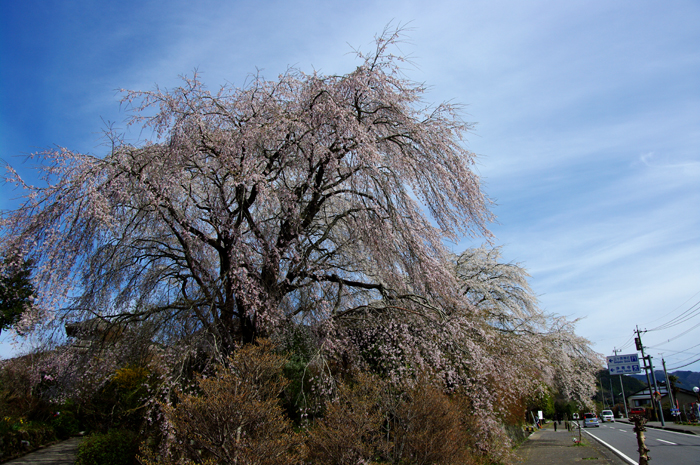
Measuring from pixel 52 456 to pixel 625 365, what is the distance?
51918 mm

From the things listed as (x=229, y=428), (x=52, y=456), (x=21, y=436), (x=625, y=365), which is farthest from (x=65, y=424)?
(x=625, y=365)

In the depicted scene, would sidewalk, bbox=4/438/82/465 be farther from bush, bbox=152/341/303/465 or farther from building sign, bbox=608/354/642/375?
building sign, bbox=608/354/642/375

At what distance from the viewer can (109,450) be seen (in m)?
9.56

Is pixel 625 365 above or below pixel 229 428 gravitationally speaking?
above

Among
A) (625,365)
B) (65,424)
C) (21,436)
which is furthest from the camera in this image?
(625,365)

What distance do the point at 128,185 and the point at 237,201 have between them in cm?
191

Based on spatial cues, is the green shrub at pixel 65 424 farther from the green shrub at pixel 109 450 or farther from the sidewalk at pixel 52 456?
the green shrub at pixel 109 450

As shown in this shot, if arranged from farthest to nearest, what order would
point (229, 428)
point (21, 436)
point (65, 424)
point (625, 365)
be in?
point (625, 365) → point (65, 424) → point (21, 436) → point (229, 428)

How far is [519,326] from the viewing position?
62.4 ft

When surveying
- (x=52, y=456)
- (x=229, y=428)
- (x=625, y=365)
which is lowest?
(x=52, y=456)

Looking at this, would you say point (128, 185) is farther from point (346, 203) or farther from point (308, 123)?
point (346, 203)

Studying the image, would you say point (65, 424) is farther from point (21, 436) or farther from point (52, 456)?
point (52, 456)

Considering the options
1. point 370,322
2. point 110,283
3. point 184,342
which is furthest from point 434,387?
point 110,283

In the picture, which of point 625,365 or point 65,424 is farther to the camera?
point 625,365
